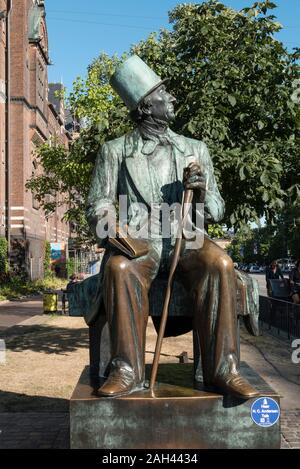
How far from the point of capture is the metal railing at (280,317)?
40.0 feet

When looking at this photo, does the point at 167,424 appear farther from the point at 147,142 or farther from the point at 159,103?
the point at 159,103

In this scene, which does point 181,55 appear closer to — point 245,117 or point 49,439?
point 245,117

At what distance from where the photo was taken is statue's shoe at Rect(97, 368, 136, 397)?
359cm

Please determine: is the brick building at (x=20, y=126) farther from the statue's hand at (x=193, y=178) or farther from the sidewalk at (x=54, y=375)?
the statue's hand at (x=193, y=178)

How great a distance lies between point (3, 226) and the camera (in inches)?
1241

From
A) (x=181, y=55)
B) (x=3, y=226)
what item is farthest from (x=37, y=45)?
(x=181, y=55)

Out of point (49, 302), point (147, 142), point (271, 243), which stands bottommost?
point (49, 302)

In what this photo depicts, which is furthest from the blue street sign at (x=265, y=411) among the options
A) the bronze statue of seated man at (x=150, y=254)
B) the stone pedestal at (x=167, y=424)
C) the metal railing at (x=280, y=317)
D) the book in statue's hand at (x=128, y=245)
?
the metal railing at (x=280, y=317)

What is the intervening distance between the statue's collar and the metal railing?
8044mm

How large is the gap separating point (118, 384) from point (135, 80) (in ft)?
7.41

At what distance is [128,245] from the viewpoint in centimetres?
385

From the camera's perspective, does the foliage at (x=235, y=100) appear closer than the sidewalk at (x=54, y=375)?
No

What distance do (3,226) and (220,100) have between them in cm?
2504

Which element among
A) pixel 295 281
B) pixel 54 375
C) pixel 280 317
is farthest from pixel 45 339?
pixel 295 281
